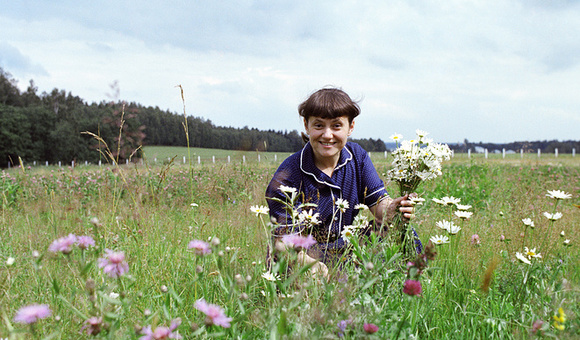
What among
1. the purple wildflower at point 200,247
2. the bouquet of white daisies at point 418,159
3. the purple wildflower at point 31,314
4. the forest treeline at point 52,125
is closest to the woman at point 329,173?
the bouquet of white daisies at point 418,159

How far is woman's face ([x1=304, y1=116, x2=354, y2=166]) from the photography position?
8.14 feet

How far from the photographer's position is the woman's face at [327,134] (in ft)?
8.14

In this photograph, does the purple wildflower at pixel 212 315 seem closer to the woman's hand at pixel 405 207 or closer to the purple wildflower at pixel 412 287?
the purple wildflower at pixel 412 287

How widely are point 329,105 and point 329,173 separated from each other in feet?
1.55

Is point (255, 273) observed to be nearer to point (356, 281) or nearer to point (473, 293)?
point (356, 281)

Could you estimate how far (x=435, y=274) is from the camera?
7.00 feet

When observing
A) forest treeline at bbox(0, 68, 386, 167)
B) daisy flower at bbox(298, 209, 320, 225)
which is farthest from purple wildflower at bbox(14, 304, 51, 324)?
forest treeline at bbox(0, 68, 386, 167)

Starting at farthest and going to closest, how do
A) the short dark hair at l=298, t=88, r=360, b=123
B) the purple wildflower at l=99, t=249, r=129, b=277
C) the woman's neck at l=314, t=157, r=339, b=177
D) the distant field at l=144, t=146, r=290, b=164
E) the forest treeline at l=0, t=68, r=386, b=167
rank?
the forest treeline at l=0, t=68, r=386, b=167, the distant field at l=144, t=146, r=290, b=164, the woman's neck at l=314, t=157, r=339, b=177, the short dark hair at l=298, t=88, r=360, b=123, the purple wildflower at l=99, t=249, r=129, b=277

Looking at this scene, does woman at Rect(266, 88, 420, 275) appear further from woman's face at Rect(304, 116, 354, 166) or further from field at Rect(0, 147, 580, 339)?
field at Rect(0, 147, 580, 339)

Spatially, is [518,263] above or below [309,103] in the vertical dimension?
below

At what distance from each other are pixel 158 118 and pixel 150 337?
111 ft

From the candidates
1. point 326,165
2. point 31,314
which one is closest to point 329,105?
point 326,165

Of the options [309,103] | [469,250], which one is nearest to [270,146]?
[309,103]

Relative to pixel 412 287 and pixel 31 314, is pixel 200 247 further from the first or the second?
pixel 412 287
